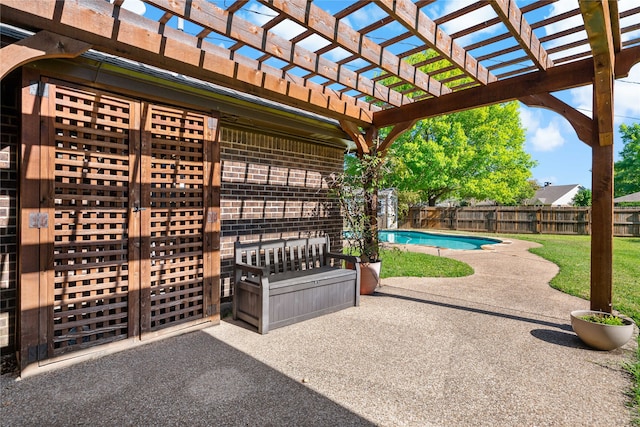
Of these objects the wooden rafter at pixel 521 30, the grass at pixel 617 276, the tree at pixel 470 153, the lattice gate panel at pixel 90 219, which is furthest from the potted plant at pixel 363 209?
the tree at pixel 470 153

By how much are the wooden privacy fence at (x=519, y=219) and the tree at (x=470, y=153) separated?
1.33 metres

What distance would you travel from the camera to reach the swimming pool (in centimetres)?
1461

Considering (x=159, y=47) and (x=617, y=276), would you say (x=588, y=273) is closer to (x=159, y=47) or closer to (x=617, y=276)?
(x=617, y=276)

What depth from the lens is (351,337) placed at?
377cm

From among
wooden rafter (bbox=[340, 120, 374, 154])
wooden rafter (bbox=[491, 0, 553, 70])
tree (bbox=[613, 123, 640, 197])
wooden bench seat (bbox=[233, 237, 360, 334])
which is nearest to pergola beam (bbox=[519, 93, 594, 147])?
wooden rafter (bbox=[491, 0, 553, 70])

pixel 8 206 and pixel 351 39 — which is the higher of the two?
pixel 351 39

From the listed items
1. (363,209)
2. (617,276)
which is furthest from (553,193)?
(363,209)

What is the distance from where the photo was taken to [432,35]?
3.45 metres

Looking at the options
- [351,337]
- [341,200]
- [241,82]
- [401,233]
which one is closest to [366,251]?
[341,200]

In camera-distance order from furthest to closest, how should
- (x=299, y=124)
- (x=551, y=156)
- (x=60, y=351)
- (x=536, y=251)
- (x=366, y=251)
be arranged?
(x=551, y=156)
(x=536, y=251)
(x=366, y=251)
(x=299, y=124)
(x=60, y=351)

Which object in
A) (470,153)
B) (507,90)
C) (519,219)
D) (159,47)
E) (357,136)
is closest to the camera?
(159,47)

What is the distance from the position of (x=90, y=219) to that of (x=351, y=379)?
2.88m

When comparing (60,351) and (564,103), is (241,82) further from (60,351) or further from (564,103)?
(564,103)

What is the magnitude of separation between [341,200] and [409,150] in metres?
12.5
